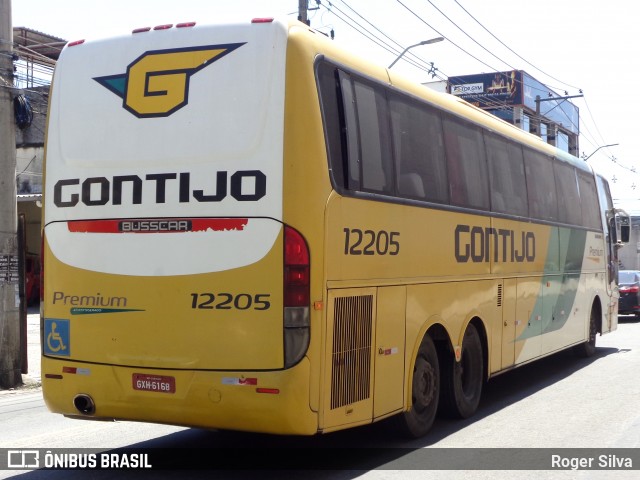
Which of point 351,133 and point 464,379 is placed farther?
point 464,379

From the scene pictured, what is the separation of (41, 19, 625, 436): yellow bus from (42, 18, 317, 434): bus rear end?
0.5 inches

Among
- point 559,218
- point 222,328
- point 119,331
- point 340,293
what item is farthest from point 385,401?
point 559,218

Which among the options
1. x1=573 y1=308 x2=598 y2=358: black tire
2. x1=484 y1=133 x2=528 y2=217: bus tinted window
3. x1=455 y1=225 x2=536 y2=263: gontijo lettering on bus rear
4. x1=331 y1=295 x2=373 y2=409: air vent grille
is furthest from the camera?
x1=573 y1=308 x2=598 y2=358: black tire

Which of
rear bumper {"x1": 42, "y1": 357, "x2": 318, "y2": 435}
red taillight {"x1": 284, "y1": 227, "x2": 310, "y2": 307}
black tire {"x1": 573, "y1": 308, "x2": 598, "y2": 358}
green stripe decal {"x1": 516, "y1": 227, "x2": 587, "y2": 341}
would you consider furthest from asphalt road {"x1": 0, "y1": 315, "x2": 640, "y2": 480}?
black tire {"x1": 573, "y1": 308, "x2": 598, "y2": 358}

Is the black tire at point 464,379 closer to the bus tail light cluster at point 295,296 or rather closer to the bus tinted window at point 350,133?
the bus tinted window at point 350,133

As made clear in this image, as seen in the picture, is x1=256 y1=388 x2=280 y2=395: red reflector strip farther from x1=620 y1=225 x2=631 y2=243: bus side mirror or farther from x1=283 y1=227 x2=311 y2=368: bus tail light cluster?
x1=620 y1=225 x2=631 y2=243: bus side mirror

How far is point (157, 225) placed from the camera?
6.69 m

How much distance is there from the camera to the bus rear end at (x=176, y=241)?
630cm

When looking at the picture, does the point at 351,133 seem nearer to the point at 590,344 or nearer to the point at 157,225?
the point at 157,225

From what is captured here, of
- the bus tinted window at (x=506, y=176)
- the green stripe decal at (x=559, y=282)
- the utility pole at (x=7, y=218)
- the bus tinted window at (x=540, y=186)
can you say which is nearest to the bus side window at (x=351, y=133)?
the bus tinted window at (x=506, y=176)

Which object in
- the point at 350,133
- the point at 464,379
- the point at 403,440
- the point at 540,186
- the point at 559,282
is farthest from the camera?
the point at 559,282

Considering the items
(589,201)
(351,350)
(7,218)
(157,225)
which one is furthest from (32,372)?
(589,201)

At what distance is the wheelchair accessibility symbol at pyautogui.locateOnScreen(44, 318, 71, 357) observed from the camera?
701 cm

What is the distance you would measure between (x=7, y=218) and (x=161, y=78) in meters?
6.09
